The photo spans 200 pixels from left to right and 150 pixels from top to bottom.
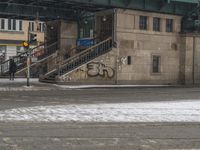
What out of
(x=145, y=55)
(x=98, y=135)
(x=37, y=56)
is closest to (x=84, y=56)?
(x=145, y=55)

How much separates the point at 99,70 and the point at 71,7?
8999mm

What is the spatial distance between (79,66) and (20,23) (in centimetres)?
4876

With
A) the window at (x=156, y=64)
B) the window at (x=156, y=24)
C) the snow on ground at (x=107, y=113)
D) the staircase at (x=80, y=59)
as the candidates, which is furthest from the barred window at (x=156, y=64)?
the snow on ground at (x=107, y=113)

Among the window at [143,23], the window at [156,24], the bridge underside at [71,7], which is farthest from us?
the window at [156,24]

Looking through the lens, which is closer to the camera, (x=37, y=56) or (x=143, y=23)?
(x=143, y=23)

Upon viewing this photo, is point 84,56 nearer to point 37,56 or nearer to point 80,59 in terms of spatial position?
point 80,59

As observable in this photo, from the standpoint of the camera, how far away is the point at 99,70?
133 ft

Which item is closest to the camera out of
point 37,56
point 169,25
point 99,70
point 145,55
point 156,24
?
point 99,70

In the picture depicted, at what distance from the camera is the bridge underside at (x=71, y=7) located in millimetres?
41794

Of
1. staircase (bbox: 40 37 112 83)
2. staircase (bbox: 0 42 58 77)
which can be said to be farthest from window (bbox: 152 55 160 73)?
staircase (bbox: 0 42 58 77)

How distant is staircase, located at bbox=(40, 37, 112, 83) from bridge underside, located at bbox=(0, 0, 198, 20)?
→ 3.43m

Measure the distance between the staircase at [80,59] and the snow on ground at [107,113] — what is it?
2060 cm

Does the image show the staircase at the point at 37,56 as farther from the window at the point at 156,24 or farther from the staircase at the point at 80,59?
the window at the point at 156,24

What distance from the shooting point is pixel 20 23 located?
86000 mm
